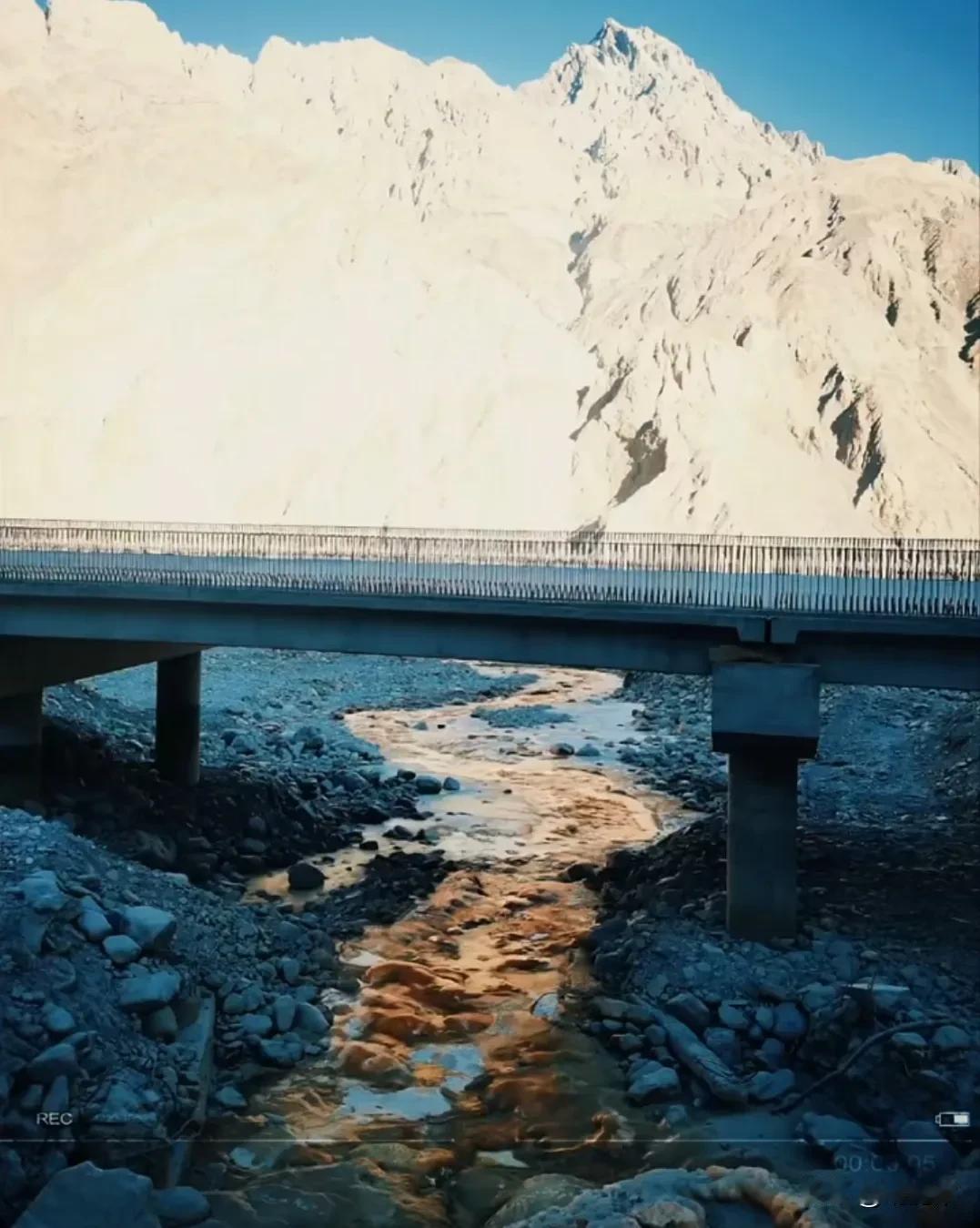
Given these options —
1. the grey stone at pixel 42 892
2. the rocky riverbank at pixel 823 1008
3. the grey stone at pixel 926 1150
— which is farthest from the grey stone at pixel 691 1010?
the grey stone at pixel 42 892

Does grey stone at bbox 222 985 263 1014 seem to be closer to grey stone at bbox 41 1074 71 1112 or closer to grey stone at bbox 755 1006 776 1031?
grey stone at bbox 41 1074 71 1112

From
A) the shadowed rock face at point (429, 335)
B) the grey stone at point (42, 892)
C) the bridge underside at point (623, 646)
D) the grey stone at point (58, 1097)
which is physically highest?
the shadowed rock face at point (429, 335)

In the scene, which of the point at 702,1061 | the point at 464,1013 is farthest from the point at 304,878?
the point at 702,1061

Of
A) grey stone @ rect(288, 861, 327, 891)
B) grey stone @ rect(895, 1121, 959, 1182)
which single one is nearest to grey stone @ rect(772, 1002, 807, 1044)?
grey stone @ rect(895, 1121, 959, 1182)

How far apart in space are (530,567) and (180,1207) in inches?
441

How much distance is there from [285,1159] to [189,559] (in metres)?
11.2

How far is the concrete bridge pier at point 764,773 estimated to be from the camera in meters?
16.6

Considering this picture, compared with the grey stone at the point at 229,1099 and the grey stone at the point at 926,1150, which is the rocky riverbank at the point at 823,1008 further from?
the grey stone at the point at 229,1099

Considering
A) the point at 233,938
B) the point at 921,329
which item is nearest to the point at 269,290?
the point at 921,329

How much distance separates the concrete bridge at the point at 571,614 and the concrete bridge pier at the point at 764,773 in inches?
1.0

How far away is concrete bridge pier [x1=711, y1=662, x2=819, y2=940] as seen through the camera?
16.6 m

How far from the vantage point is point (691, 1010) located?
1474 cm

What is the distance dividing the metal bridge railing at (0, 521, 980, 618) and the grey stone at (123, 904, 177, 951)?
6.84 meters

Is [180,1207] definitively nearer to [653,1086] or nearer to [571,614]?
[653,1086]
